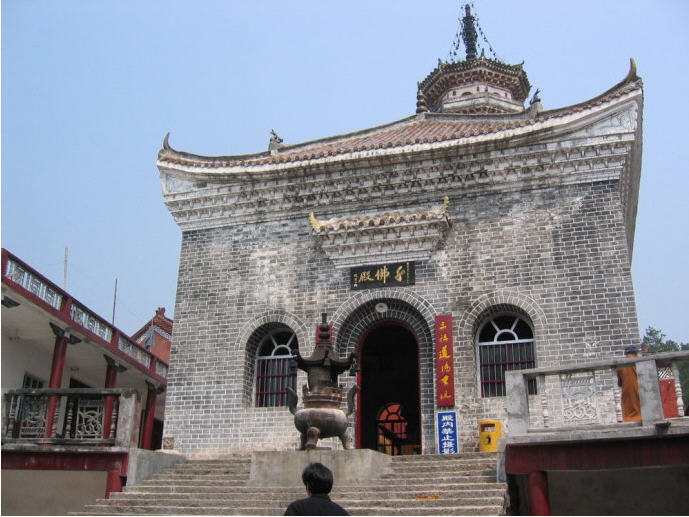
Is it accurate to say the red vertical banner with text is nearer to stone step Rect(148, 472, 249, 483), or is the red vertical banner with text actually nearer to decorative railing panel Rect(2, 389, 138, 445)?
stone step Rect(148, 472, 249, 483)

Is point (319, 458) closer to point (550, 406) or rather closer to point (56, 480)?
point (550, 406)

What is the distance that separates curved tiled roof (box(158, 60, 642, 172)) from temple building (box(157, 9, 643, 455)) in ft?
0.21

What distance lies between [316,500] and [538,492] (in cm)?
581

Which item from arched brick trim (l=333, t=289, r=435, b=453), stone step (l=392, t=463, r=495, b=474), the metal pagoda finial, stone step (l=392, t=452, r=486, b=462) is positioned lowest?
stone step (l=392, t=463, r=495, b=474)

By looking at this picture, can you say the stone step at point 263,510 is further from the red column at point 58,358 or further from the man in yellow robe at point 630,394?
the red column at point 58,358

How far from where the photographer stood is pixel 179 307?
16.0m

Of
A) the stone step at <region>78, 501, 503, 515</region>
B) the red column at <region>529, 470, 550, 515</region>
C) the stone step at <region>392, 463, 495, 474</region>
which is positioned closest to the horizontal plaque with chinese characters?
A: the stone step at <region>392, 463, 495, 474</region>

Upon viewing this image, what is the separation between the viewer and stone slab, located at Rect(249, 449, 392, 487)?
10.5 m

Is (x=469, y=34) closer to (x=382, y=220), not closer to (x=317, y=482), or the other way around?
(x=382, y=220)

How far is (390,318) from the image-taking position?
588 inches

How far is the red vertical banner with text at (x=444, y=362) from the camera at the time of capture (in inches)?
537

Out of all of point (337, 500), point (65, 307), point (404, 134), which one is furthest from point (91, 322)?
point (337, 500)

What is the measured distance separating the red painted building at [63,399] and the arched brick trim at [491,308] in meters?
6.06

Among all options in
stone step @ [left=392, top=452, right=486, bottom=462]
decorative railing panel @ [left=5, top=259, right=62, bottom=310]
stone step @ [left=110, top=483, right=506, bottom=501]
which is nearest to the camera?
stone step @ [left=110, top=483, right=506, bottom=501]
